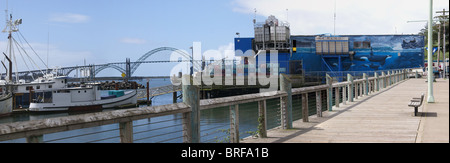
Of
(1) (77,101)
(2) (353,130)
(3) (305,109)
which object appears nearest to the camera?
(2) (353,130)

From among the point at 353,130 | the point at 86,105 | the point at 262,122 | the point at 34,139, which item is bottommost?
the point at 86,105

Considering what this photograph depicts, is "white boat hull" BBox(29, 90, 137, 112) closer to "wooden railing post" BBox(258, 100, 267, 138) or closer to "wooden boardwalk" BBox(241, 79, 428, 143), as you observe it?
"wooden boardwalk" BBox(241, 79, 428, 143)

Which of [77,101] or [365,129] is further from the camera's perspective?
[77,101]

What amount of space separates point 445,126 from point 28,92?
6460cm

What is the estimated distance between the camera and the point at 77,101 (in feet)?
193

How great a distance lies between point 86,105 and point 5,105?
33.6 feet

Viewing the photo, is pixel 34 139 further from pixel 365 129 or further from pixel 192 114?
pixel 365 129

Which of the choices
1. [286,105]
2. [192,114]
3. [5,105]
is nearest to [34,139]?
[192,114]

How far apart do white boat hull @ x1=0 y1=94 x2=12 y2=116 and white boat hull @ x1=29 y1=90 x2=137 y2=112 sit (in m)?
2.85

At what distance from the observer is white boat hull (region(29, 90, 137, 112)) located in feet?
187
